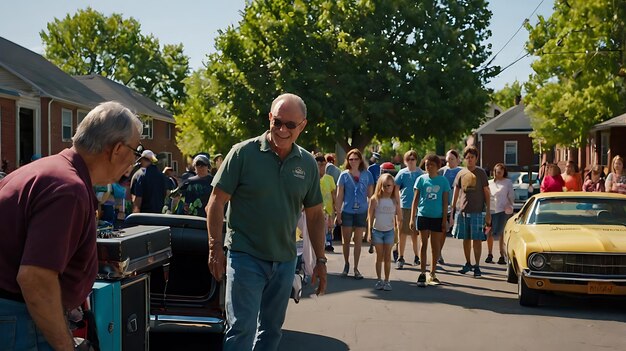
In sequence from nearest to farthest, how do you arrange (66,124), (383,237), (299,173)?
1. (299,173)
2. (383,237)
3. (66,124)

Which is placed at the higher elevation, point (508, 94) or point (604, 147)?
point (508, 94)

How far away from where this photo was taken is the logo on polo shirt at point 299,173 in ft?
17.6

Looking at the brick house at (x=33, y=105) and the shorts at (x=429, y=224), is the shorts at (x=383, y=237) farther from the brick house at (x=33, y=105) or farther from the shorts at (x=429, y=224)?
the brick house at (x=33, y=105)

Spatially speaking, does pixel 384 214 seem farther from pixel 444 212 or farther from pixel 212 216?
pixel 212 216

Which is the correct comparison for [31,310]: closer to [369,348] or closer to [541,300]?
[369,348]

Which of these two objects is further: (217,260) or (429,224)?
(429,224)

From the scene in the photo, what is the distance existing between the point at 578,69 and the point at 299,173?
30.9m

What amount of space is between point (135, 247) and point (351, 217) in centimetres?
842

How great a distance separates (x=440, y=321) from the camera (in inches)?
355

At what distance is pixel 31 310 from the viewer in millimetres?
2969

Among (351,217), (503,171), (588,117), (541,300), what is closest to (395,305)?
(541,300)

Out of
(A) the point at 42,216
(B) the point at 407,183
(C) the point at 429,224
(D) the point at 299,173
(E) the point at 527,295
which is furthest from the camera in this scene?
(B) the point at 407,183

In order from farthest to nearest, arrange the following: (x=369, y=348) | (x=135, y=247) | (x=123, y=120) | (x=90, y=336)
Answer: (x=369, y=348) < (x=135, y=247) < (x=90, y=336) < (x=123, y=120)

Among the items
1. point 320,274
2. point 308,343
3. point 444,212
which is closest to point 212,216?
point 320,274
